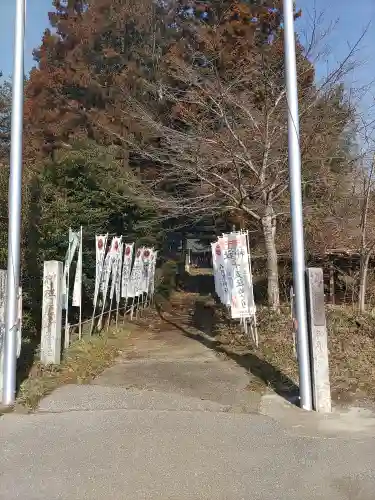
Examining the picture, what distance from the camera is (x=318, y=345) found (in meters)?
6.28

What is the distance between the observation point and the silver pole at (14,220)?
21.0ft

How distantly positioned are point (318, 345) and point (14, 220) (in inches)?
158

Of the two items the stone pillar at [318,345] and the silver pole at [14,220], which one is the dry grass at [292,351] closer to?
the stone pillar at [318,345]

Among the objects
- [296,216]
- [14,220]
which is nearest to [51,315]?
[14,220]

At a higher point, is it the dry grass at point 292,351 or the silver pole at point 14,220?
the silver pole at point 14,220

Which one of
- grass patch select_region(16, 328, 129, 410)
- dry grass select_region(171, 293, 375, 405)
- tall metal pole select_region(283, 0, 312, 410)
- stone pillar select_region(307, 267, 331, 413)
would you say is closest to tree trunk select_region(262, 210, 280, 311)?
dry grass select_region(171, 293, 375, 405)

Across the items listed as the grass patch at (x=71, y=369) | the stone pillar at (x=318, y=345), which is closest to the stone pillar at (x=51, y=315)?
the grass patch at (x=71, y=369)

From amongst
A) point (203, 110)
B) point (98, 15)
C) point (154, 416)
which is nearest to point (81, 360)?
point (154, 416)

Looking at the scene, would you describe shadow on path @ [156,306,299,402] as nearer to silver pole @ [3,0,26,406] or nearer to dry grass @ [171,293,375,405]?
dry grass @ [171,293,375,405]

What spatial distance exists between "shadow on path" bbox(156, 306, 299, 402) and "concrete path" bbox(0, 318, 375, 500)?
12.0 inches

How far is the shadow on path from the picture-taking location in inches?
279

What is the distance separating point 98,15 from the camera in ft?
74.3

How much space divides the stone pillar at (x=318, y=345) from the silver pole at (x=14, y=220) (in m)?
3.61

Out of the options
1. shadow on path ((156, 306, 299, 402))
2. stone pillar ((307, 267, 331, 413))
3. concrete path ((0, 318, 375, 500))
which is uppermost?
stone pillar ((307, 267, 331, 413))
